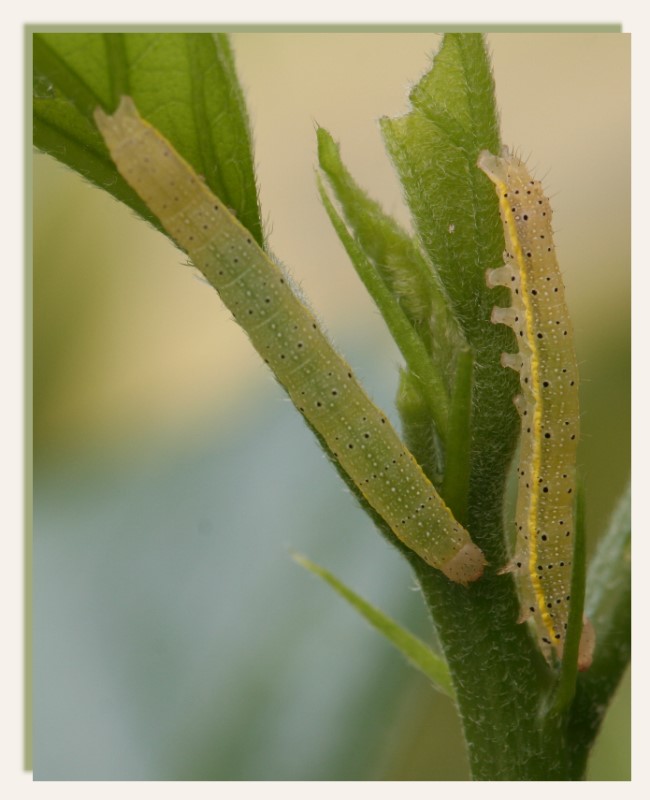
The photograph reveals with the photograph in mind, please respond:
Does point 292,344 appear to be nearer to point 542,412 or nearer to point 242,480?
point 542,412

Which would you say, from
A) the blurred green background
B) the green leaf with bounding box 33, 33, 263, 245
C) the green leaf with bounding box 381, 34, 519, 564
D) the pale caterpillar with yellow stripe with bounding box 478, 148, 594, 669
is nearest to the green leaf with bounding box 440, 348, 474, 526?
the green leaf with bounding box 381, 34, 519, 564

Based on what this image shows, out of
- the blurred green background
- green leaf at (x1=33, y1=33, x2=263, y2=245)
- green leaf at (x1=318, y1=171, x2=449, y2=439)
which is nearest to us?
green leaf at (x1=33, y1=33, x2=263, y2=245)

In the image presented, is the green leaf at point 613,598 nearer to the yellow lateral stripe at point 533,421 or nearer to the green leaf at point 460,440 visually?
the yellow lateral stripe at point 533,421

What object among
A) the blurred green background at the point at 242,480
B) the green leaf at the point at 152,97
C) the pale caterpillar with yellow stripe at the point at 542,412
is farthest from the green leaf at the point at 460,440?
the blurred green background at the point at 242,480

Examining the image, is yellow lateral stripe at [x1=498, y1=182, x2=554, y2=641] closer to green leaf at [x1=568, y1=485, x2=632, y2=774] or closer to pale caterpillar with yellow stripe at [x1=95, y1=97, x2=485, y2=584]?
green leaf at [x1=568, y1=485, x2=632, y2=774]

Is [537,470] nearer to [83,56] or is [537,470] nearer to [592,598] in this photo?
[592,598]

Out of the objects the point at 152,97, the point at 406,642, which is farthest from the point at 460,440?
the point at 152,97

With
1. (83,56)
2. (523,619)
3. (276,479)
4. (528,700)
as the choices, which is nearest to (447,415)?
(523,619)
